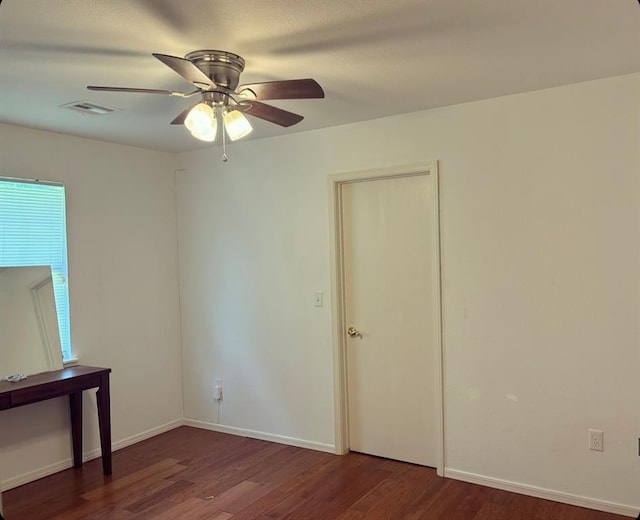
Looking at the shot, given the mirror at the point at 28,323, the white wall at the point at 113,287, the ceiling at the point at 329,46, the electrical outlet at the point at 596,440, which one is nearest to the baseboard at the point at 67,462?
the white wall at the point at 113,287

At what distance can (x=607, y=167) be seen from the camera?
9.71ft

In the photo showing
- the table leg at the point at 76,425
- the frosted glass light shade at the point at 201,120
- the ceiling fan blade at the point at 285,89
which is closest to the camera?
the ceiling fan blade at the point at 285,89

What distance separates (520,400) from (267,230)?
2.25 metres

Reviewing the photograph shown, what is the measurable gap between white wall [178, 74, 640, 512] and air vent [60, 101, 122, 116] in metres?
1.32

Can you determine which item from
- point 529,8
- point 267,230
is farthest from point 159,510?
point 529,8

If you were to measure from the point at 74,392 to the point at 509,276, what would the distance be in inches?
117

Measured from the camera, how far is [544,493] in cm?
316

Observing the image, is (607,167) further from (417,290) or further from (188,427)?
(188,427)

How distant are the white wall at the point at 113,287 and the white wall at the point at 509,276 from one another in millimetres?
902

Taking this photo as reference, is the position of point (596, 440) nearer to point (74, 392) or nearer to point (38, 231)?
point (74, 392)

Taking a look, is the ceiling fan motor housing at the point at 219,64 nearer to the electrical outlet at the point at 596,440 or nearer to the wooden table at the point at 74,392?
the wooden table at the point at 74,392

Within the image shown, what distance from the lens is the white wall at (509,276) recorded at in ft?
A: 9.69

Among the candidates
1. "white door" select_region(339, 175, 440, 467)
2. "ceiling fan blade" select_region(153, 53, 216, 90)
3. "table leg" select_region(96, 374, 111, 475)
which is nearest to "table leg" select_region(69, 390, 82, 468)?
"table leg" select_region(96, 374, 111, 475)

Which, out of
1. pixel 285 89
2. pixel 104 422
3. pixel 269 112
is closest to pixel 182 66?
pixel 285 89
